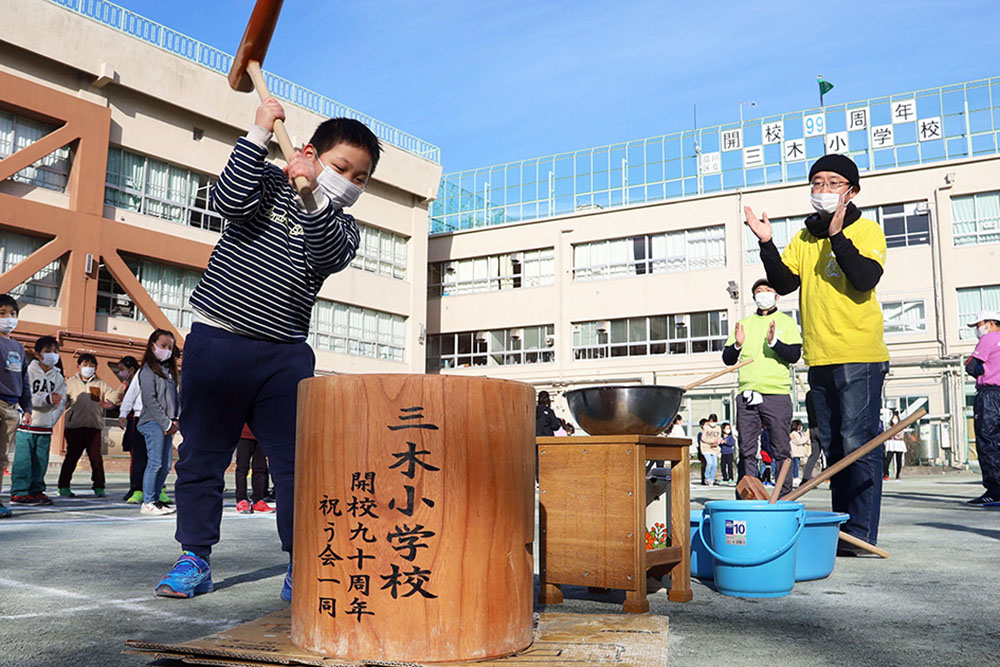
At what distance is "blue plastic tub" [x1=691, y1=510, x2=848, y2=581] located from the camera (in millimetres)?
3504

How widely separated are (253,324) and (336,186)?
585 mm

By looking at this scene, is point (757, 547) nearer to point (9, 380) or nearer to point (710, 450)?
point (9, 380)

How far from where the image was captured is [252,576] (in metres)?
3.53

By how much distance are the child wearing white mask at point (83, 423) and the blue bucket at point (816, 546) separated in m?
7.53

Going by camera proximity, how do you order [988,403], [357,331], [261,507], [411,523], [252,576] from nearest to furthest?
1. [411,523]
2. [252,576]
3. [261,507]
4. [988,403]
5. [357,331]

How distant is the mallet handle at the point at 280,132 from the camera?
2486mm

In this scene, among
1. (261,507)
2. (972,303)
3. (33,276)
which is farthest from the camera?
(972,303)

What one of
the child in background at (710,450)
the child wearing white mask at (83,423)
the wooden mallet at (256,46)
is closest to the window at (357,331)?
the child in background at (710,450)

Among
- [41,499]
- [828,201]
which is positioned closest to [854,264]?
[828,201]

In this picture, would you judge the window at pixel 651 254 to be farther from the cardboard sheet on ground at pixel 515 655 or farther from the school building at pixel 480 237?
the cardboard sheet on ground at pixel 515 655

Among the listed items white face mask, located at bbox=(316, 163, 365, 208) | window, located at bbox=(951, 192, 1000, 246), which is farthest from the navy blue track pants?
window, located at bbox=(951, 192, 1000, 246)

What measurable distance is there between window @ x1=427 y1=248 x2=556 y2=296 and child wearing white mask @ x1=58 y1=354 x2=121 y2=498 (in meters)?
25.5

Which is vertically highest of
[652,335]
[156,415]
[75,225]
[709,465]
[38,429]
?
[75,225]

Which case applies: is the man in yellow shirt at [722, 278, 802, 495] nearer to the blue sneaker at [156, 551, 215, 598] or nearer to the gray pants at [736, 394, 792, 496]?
the gray pants at [736, 394, 792, 496]
